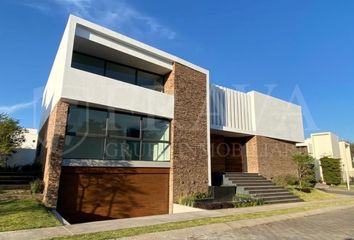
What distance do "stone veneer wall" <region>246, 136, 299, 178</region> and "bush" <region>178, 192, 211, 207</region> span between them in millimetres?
5888

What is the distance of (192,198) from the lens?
12.6 m

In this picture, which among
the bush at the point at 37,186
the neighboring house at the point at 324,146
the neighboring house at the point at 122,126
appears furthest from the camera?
the neighboring house at the point at 324,146

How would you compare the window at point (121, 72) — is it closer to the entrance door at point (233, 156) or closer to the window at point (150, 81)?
A: the window at point (150, 81)

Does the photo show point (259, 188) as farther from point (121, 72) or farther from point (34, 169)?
point (34, 169)

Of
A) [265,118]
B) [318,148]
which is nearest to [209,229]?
[265,118]

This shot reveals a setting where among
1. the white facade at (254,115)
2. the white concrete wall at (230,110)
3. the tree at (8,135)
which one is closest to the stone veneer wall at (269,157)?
the white facade at (254,115)

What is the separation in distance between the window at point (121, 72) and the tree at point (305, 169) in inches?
513

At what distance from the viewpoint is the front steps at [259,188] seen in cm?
1401

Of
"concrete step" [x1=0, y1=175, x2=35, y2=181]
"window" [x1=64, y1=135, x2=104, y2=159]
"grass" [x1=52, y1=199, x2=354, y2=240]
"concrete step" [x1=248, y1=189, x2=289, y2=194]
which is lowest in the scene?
"grass" [x1=52, y1=199, x2=354, y2=240]

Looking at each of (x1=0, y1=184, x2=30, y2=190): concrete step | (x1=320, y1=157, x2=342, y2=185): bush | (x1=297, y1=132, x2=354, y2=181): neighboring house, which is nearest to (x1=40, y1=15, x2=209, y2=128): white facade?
(x1=0, y1=184, x2=30, y2=190): concrete step

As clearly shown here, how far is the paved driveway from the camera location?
21.9 ft

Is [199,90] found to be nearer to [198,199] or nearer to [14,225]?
[198,199]

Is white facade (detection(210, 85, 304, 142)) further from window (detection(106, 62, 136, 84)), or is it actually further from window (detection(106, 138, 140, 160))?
window (detection(106, 138, 140, 160))

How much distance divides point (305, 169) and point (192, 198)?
10.8 metres
